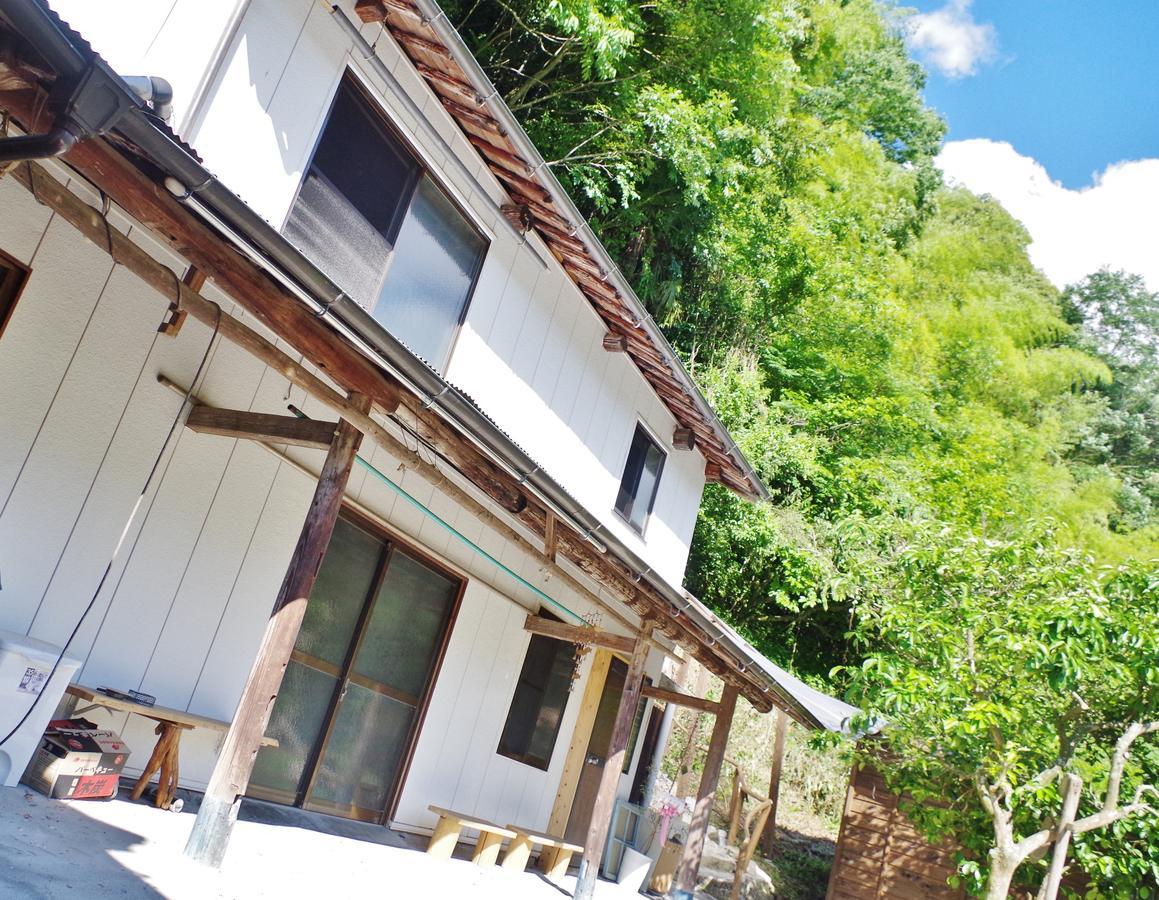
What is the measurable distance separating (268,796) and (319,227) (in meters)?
3.86

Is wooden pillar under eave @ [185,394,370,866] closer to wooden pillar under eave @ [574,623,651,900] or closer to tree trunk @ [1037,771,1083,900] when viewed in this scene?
wooden pillar under eave @ [574,623,651,900]

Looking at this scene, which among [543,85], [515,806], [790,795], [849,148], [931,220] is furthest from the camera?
[931,220]

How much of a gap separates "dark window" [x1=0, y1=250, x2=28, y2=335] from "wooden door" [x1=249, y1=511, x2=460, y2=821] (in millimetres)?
2599

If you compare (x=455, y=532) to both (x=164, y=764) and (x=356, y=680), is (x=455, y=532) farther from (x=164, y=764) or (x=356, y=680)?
(x=164, y=764)

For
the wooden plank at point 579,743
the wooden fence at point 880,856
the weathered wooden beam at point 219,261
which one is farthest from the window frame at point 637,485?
the weathered wooden beam at point 219,261

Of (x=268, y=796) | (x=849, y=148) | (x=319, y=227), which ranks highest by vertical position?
(x=849, y=148)

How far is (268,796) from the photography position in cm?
598

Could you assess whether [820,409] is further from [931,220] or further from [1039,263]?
[1039,263]

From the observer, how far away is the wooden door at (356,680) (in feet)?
20.2

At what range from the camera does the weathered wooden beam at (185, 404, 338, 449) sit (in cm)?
458

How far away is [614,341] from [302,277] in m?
5.84

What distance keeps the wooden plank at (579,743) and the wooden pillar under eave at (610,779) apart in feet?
→ 6.17

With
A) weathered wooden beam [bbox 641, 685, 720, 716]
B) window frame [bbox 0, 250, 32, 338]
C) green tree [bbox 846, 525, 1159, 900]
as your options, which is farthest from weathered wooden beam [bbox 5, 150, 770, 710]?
green tree [bbox 846, 525, 1159, 900]

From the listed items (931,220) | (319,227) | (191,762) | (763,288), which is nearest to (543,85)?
(763,288)
